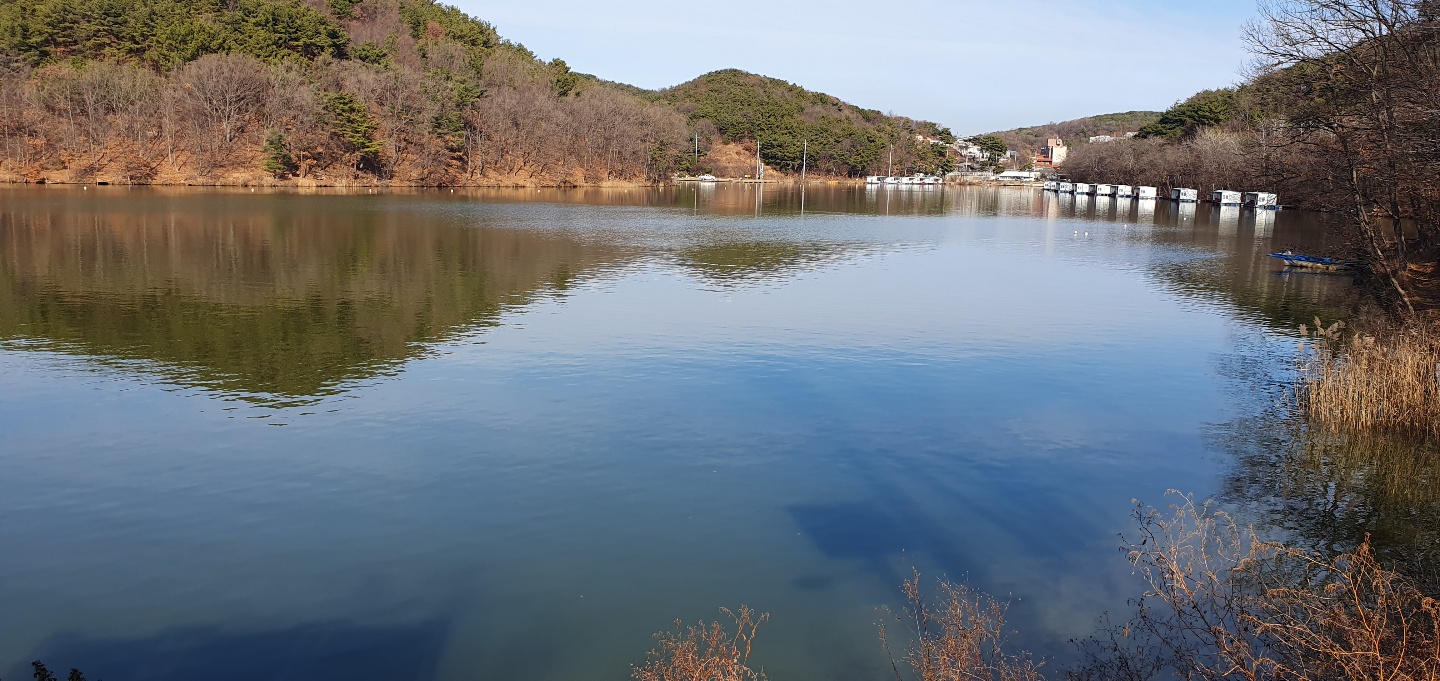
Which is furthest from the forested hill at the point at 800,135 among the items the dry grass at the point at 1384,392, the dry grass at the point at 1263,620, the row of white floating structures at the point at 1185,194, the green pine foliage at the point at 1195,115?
the dry grass at the point at 1263,620

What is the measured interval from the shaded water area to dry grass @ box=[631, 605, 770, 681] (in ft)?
0.91

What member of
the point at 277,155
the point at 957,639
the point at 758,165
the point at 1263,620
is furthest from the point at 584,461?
the point at 758,165

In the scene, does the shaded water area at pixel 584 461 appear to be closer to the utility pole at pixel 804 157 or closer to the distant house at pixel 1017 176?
the utility pole at pixel 804 157

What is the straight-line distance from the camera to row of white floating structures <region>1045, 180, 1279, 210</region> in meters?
74.5

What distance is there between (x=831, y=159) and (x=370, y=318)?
141m

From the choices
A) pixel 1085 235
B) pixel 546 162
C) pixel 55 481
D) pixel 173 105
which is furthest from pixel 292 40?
pixel 55 481

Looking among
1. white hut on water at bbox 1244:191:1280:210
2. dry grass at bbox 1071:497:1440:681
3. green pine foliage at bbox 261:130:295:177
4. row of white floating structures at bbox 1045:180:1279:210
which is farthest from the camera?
green pine foliage at bbox 261:130:295:177

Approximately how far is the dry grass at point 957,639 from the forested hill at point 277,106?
77.2 metres

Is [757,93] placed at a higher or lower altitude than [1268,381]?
higher

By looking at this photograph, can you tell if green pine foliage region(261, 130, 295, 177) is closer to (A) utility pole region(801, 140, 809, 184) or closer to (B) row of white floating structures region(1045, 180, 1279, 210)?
(B) row of white floating structures region(1045, 180, 1279, 210)

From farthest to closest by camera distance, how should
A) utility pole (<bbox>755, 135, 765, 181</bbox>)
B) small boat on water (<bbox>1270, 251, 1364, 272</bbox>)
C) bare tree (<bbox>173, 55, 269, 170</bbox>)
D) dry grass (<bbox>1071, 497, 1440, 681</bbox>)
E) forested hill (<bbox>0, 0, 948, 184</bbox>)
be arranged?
utility pole (<bbox>755, 135, 765, 181</bbox>) → bare tree (<bbox>173, 55, 269, 170</bbox>) → forested hill (<bbox>0, 0, 948, 184</bbox>) → small boat on water (<bbox>1270, 251, 1364, 272</bbox>) → dry grass (<bbox>1071, 497, 1440, 681</bbox>)

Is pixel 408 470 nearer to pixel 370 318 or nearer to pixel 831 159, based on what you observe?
pixel 370 318

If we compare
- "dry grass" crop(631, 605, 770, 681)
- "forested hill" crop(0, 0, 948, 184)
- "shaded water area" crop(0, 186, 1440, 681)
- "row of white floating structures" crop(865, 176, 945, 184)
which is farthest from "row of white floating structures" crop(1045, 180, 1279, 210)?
"dry grass" crop(631, 605, 770, 681)

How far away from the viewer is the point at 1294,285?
30109 millimetres
